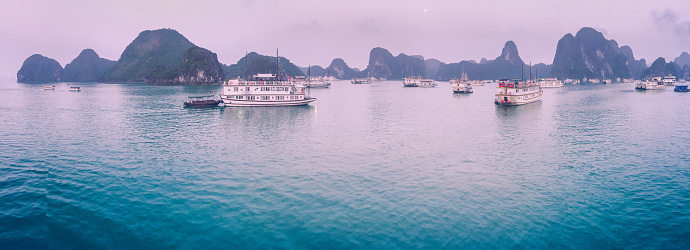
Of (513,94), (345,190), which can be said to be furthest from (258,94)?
(345,190)

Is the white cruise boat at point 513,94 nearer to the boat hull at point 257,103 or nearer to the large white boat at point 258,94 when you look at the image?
the large white boat at point 258,94

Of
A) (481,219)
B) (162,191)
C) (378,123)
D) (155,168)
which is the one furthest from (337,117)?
(481,219)

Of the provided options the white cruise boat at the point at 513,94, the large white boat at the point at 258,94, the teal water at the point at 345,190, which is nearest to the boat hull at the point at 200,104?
the large white boat at the point at 258,94

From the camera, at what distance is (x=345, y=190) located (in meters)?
26.8

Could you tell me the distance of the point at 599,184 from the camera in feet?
91.0

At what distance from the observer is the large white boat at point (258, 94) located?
89.9 meters

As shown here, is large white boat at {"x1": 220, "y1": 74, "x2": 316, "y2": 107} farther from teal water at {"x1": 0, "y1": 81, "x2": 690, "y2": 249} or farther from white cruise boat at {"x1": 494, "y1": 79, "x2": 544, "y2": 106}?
white cruise boat at {"x1": 494, "y1": 79, "x2": 544, "y2": 106}

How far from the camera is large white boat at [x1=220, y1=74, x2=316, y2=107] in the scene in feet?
295

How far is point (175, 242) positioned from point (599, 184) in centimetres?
3048

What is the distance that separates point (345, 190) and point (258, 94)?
6888 cm

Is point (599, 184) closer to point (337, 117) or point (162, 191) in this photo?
point (162, 191)

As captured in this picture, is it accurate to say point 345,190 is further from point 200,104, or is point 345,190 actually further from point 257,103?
point 200,104

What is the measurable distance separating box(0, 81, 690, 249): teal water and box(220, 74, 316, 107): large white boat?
3845cm

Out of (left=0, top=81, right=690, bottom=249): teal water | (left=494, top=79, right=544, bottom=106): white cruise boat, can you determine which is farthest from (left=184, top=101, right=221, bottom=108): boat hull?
(left=494, top=79, right=544, bottom=106): white cruise boat
